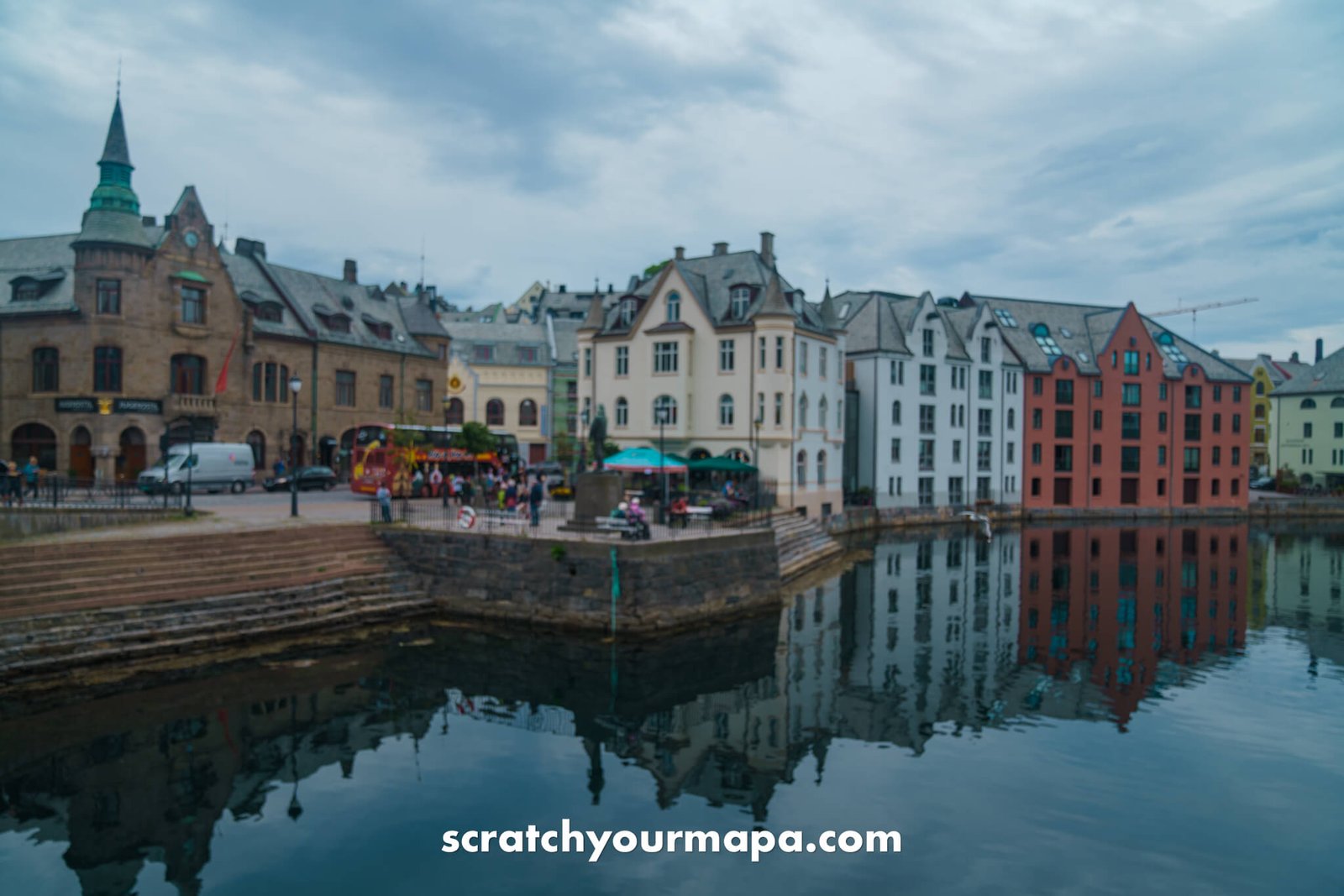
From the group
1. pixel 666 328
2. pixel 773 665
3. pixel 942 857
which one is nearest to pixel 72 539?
pixel 773 665

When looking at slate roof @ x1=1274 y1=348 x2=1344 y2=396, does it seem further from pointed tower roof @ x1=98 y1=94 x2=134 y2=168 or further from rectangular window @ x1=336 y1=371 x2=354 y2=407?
pointed tower roof @ x1=98 y1=94 x2=134 y2=168

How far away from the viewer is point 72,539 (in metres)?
23.5

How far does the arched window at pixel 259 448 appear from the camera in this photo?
4988cm

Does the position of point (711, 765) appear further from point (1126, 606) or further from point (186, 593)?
point (1126, 606)

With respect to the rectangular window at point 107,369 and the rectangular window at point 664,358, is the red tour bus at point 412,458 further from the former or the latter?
the rectangular window at point 107,369

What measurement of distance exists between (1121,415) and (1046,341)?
837 cm

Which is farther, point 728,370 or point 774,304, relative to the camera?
point 728,370

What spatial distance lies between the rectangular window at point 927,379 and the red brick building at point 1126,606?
479 inches

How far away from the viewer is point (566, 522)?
99.3 feet

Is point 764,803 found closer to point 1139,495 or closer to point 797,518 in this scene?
point 797,518

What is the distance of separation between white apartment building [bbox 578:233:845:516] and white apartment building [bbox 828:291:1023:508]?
6.58m

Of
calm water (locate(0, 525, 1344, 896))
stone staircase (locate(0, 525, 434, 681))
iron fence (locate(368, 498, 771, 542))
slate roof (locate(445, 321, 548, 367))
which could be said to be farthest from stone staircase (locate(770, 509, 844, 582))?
slate roof (locate(445, 321, 548, 367))

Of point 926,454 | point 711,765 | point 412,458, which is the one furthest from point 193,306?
point 926,454

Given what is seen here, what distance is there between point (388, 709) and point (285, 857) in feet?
21.2
